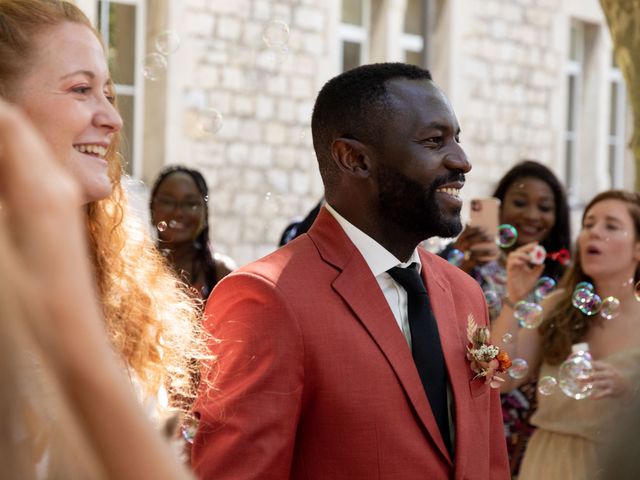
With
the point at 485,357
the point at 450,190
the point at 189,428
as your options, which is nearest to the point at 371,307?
the point at 485,357

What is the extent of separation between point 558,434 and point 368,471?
2.39 meters

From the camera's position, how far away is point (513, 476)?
504cm

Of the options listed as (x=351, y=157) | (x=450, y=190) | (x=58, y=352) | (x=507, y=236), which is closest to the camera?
(x=58, y=352)

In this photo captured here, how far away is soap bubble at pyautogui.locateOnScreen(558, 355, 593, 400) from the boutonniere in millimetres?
1427

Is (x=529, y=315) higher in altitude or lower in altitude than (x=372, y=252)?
lower

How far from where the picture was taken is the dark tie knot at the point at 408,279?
2.78m

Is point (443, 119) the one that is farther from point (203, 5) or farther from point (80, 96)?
point (203, 5)

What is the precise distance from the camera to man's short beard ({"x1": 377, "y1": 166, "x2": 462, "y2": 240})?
2.82 m

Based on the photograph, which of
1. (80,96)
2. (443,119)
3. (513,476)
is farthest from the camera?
(513,476)

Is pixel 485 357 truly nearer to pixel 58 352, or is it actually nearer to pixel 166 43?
pixel 58 352

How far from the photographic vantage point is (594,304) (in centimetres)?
460

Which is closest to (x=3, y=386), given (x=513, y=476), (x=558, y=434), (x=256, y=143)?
(x=558, y=434)

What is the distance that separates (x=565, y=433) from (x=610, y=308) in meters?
0.55

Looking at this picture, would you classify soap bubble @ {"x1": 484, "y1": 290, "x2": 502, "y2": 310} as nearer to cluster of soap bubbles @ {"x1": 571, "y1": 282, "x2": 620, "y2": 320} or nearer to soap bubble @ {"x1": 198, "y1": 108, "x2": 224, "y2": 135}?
cluster of soap bubbles @ {"x1": 571, "y1": 282, "x2": 620, "y2": 320}
